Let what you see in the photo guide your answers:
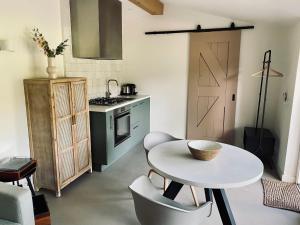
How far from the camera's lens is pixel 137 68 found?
465cm

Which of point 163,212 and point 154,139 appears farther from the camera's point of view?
point 154,139

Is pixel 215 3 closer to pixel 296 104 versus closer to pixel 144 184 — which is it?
pixel 296 104

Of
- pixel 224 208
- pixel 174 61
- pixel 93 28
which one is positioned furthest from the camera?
pixel 174 61

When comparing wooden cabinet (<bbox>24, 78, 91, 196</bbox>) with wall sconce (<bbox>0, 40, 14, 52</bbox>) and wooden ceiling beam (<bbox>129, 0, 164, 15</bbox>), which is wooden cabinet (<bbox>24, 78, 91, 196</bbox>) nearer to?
wall sconce (<bbox>0, 40, 14, 52</bbox>)

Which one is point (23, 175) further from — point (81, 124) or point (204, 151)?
point (204, 151)

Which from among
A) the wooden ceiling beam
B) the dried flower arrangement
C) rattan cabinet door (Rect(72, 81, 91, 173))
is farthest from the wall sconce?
the wooden ceiling beam

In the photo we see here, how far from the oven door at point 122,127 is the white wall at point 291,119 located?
2.24 m

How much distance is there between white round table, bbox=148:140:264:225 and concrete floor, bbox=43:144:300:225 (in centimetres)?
52

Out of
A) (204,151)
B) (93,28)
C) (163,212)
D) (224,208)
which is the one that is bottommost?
(224,208)

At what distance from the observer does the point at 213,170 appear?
5.80ft

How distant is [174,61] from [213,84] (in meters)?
0.83

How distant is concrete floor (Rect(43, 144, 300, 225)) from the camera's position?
2.25 metres

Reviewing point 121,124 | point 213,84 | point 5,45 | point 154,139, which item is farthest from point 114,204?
point 213,84

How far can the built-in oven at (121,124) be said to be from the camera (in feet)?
11.3
